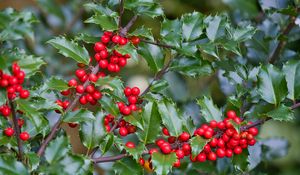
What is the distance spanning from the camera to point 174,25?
3.92 ft

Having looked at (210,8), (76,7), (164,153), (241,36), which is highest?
(241,36)

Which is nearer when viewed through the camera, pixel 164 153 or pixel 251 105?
pixel 164 153

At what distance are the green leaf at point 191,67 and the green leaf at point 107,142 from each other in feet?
0.75

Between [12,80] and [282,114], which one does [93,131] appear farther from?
[282,114]

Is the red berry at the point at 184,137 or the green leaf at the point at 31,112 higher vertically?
the green leaf at the point at 31,112

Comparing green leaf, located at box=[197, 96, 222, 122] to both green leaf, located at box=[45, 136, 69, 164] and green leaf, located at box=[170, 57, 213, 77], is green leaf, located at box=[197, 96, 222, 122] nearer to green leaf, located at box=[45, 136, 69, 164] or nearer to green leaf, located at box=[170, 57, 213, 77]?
green leaf, located at box=[170, 57, 213, 77]

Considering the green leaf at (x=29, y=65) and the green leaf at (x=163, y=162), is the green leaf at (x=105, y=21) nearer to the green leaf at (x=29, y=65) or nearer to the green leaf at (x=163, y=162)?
the green leaf at (x=29, y=65)

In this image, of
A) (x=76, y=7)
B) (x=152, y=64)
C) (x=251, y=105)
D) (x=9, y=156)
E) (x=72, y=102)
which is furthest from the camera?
(x=76, y=7)

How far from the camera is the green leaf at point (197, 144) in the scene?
104 centimetres

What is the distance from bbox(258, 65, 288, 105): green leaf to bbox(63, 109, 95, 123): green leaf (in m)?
0.39

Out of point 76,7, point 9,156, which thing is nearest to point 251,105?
point 9,156

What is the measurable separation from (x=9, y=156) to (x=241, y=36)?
0.58m

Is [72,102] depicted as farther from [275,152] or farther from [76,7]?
[76,7]

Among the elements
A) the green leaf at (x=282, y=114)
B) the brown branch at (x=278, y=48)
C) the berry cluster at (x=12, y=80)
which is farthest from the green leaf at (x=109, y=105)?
the brown branch at (x=278, y=48)
